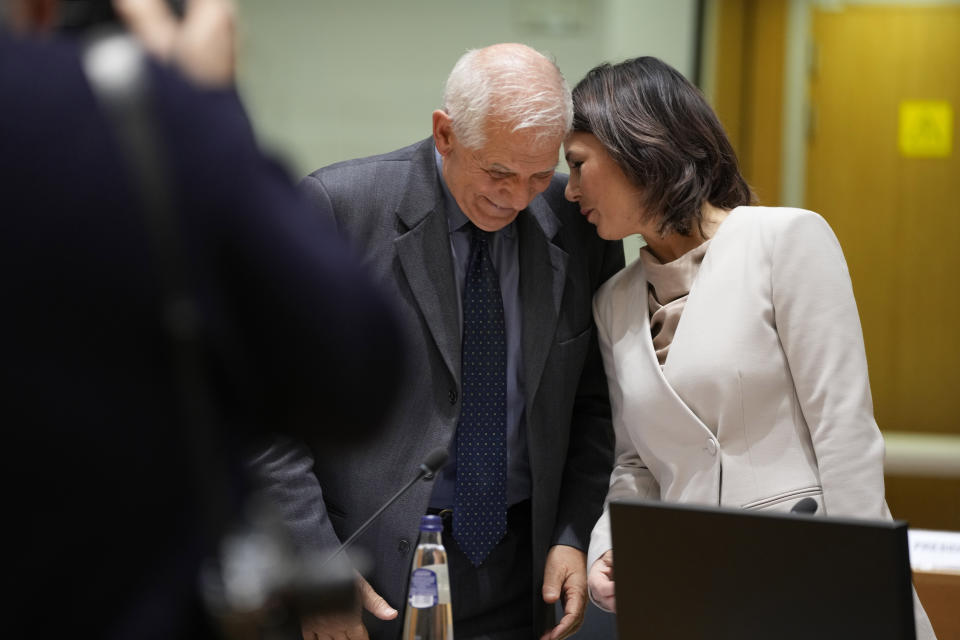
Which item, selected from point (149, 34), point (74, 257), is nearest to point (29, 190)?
point (74, 257)

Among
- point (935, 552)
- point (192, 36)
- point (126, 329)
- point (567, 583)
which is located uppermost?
point (192, 36)

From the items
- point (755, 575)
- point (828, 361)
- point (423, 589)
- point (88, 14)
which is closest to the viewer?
point (88, 14)

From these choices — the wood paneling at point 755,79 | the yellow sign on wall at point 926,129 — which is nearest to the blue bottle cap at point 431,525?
the wood paneling at point 755,79

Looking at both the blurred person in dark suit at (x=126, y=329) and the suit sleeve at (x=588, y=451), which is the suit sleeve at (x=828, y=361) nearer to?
the suit sleeve at (x=588, y=451)

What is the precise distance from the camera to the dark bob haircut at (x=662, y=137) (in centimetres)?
180

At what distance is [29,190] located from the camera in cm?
67

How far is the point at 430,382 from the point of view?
5.93 feet

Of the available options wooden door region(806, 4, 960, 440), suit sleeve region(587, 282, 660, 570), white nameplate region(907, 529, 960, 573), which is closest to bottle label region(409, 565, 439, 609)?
suit sleeve region(587, 282, 660, 570)

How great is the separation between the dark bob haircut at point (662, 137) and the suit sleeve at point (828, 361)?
194 mm

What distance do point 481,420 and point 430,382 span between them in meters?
0.11

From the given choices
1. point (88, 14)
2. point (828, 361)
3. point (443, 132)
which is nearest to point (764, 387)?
point (828, 361)

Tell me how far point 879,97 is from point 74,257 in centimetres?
338

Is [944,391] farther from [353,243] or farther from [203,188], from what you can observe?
[203,188]

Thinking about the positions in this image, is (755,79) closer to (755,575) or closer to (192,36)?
(755,575)
